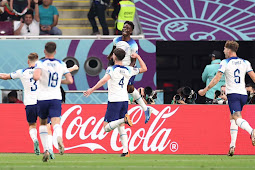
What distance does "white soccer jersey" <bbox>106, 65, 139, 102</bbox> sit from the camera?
14914 mm

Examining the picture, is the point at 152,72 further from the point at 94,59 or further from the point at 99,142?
the point at 99,142

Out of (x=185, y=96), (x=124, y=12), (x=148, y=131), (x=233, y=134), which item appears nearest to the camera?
(x=233, y=134)

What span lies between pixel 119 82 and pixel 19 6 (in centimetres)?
977

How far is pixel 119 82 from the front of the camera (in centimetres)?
1502

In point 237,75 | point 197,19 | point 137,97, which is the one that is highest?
point 197,19

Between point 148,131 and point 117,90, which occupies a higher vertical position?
point 117,90

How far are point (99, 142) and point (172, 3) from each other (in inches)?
304

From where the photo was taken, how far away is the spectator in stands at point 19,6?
939 inches

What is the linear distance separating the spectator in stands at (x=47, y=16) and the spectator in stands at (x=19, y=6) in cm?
42

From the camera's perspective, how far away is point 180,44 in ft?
93.0

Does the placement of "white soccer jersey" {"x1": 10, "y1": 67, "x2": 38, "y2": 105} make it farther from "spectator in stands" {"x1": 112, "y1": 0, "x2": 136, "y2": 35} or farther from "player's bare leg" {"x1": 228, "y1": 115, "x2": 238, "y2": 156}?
"spectator in stands" {"x1": 112, "y1": 0, "x2": 136, "y2": 35}

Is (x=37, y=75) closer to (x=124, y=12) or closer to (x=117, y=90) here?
(x=117, y=90)

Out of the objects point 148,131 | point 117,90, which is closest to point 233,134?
point 117,90

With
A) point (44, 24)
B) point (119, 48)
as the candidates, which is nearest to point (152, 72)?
point (44, 24)
